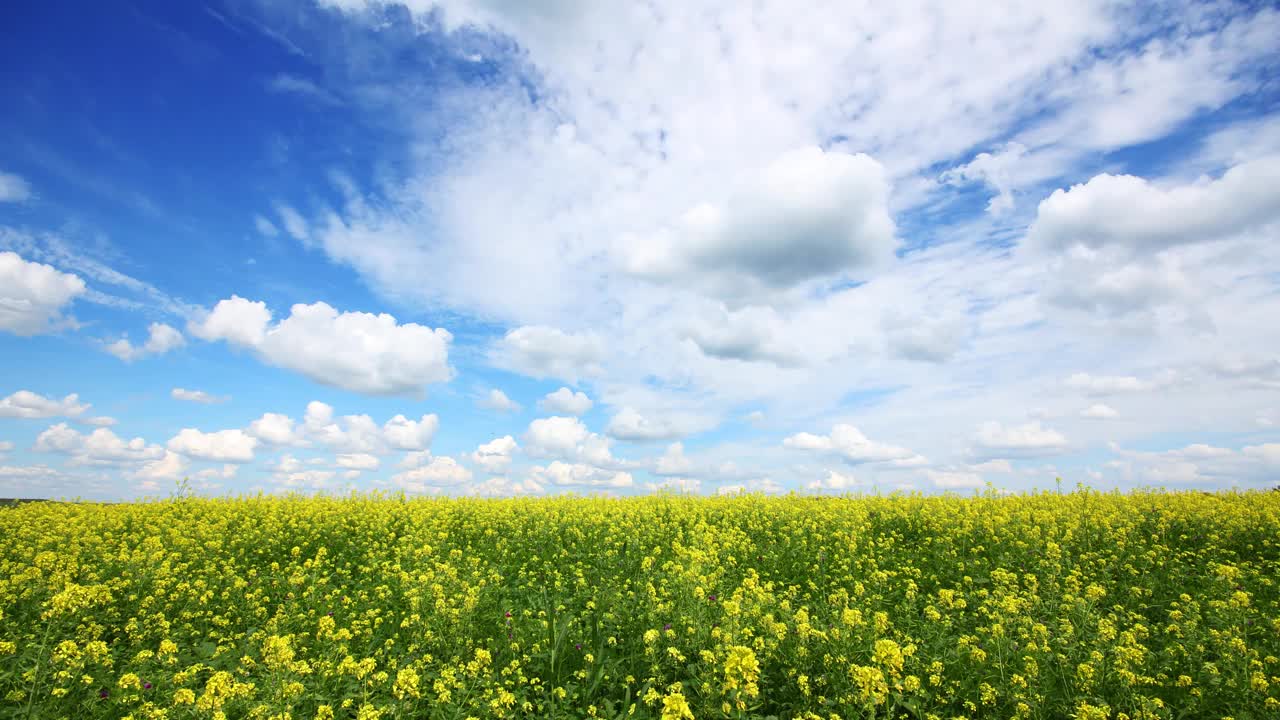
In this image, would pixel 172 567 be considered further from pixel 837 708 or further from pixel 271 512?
pixel 837 708

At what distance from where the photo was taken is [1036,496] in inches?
803

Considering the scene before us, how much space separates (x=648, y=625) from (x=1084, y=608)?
716 centimetres

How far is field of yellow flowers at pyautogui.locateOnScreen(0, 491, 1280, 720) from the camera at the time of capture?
6891 mm

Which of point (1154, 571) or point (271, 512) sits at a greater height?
point (271, 512)

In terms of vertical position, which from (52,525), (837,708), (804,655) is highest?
(52,525)

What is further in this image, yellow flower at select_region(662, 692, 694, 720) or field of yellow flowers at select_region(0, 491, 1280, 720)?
field of yellow flowers at select_region(0, 491, 1280, 720)

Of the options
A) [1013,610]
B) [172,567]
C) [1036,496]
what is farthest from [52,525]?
[1036,496]

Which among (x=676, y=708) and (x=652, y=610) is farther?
(x=652, y=610)

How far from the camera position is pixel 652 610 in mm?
8633

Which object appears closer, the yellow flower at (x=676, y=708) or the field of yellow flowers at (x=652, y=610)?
the yellow flower at (x=676, y=708)

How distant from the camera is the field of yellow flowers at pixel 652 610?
689 cm

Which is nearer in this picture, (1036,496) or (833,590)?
(833,590)

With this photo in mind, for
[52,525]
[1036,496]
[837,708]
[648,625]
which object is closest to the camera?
[837,708]

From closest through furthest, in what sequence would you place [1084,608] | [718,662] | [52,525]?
[718,662] → [1084,608] → [52,525]
